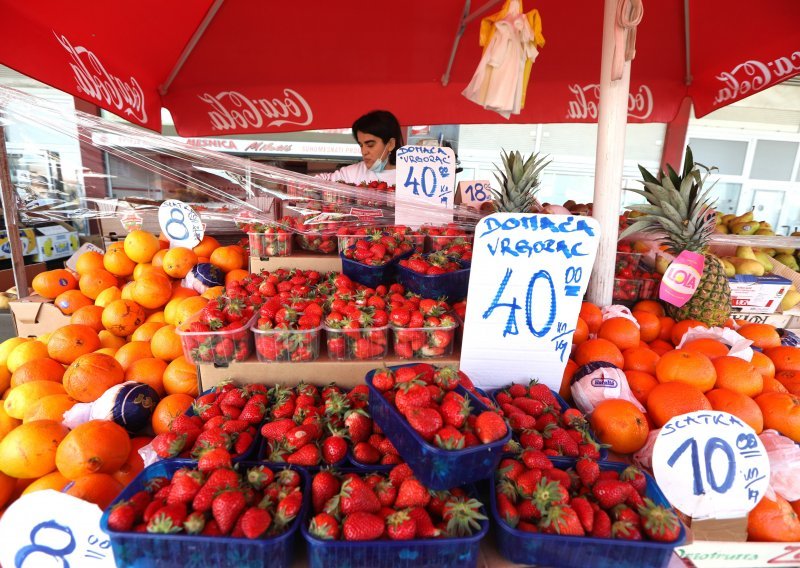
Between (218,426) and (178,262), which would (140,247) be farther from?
(218,426)

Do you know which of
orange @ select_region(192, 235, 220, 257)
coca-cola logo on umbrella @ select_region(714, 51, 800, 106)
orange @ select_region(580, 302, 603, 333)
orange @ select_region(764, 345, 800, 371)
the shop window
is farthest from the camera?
the shop window

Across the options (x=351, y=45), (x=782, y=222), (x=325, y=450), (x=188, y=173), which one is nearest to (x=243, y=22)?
(x=351, y=45)

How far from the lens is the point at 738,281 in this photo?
96.1 inches

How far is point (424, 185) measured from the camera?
8.12 feet

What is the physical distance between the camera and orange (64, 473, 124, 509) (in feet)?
3.74

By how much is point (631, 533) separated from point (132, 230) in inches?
118

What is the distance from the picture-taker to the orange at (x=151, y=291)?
7.00 feet

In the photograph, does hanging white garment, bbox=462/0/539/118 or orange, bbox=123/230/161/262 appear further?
orange, bbox=123/230/161/262

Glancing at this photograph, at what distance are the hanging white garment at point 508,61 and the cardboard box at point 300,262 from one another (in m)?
1.35

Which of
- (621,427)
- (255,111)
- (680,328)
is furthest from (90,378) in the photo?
(255,111)

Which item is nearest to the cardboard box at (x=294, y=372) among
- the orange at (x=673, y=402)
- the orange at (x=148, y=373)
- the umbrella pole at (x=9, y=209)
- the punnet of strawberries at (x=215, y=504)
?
the orange at (x=148, y=373)

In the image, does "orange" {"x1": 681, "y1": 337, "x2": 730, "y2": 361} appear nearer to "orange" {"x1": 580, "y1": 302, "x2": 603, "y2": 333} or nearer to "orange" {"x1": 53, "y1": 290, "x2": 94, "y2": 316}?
"orange" {"x1": 580, "y1": 302, "x2": 603, "y2": 333}

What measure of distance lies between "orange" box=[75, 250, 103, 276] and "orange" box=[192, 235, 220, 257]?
0.58 metres

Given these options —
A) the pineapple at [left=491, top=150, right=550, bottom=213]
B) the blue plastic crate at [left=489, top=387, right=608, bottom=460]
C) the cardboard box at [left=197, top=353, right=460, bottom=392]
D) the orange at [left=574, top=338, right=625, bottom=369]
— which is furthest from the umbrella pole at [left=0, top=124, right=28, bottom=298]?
the orange at [left=574, top=338, right=625, bottom=369]
